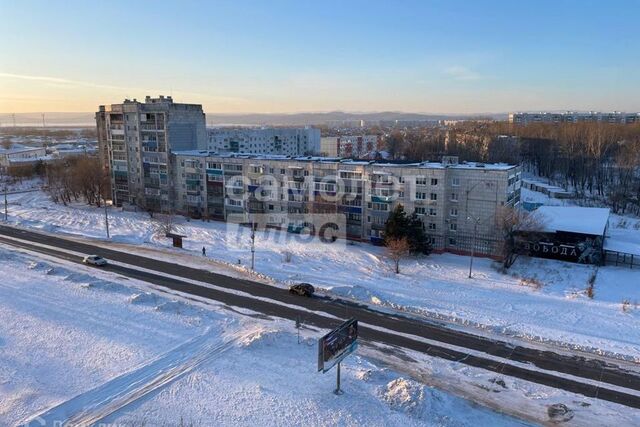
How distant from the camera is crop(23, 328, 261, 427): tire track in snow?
65.5 ft

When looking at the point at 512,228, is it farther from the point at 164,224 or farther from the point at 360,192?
the point at 164,224

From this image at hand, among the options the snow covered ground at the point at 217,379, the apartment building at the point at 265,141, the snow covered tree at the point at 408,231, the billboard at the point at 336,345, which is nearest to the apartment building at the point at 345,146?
the apartment building at the point at 265,141

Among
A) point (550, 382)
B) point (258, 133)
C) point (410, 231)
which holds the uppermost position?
point (258, 133)

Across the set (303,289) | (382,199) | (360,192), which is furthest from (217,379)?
(360,192)

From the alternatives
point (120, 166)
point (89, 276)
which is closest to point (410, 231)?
point (89, 276)

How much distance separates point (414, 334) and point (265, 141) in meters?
90.3

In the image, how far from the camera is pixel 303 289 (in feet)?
112

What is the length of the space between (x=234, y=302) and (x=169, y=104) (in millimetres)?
37823

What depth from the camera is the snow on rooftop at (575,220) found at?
4269 cm

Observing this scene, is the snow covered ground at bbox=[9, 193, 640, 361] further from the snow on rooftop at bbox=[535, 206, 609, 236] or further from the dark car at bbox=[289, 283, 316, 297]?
the snow on rooftop at bbox=[535, 206, 609, 236]

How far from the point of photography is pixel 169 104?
62188 mm

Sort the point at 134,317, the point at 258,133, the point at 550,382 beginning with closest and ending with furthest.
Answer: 1. the point at 550,382
2. the point at 134,317
3. the point at 258,133

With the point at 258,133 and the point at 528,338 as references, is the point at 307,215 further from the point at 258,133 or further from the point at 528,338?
the point at 258,133

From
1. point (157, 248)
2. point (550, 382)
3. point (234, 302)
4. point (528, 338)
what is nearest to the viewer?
point (550, 382)
